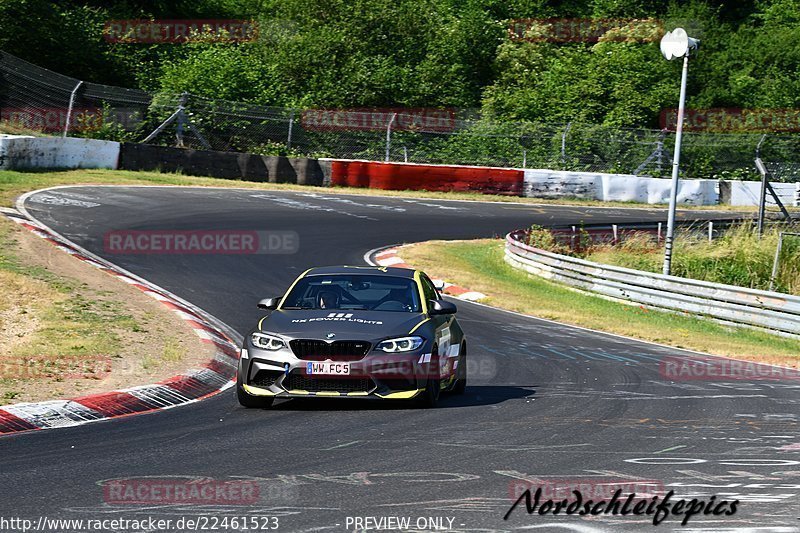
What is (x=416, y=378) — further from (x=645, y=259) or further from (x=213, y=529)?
(x=645, y=259)

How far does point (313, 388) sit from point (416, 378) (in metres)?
0.92

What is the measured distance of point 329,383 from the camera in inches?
390

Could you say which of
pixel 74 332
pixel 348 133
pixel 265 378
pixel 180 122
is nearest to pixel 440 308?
pixel 265 378

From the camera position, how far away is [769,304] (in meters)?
19.7

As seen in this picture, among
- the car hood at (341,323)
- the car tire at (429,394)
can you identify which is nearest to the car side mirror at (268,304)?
the car hood at (341,323)

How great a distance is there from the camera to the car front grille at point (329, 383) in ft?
32.5

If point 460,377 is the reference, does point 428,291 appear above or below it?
above

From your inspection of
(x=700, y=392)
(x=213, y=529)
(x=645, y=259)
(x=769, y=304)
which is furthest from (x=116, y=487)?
(x=645, y=259)

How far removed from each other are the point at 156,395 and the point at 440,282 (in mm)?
12115

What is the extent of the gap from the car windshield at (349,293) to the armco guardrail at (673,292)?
10.3m

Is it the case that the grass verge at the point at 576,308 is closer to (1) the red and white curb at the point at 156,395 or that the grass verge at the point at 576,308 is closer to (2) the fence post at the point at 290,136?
(1) the red and white curb at the point at 156,395

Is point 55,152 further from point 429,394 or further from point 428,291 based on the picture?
point 429,394

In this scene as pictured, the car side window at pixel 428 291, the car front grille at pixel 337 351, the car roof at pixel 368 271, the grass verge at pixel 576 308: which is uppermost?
the car roof at pixel 368 271

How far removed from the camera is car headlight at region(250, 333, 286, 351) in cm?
1009
